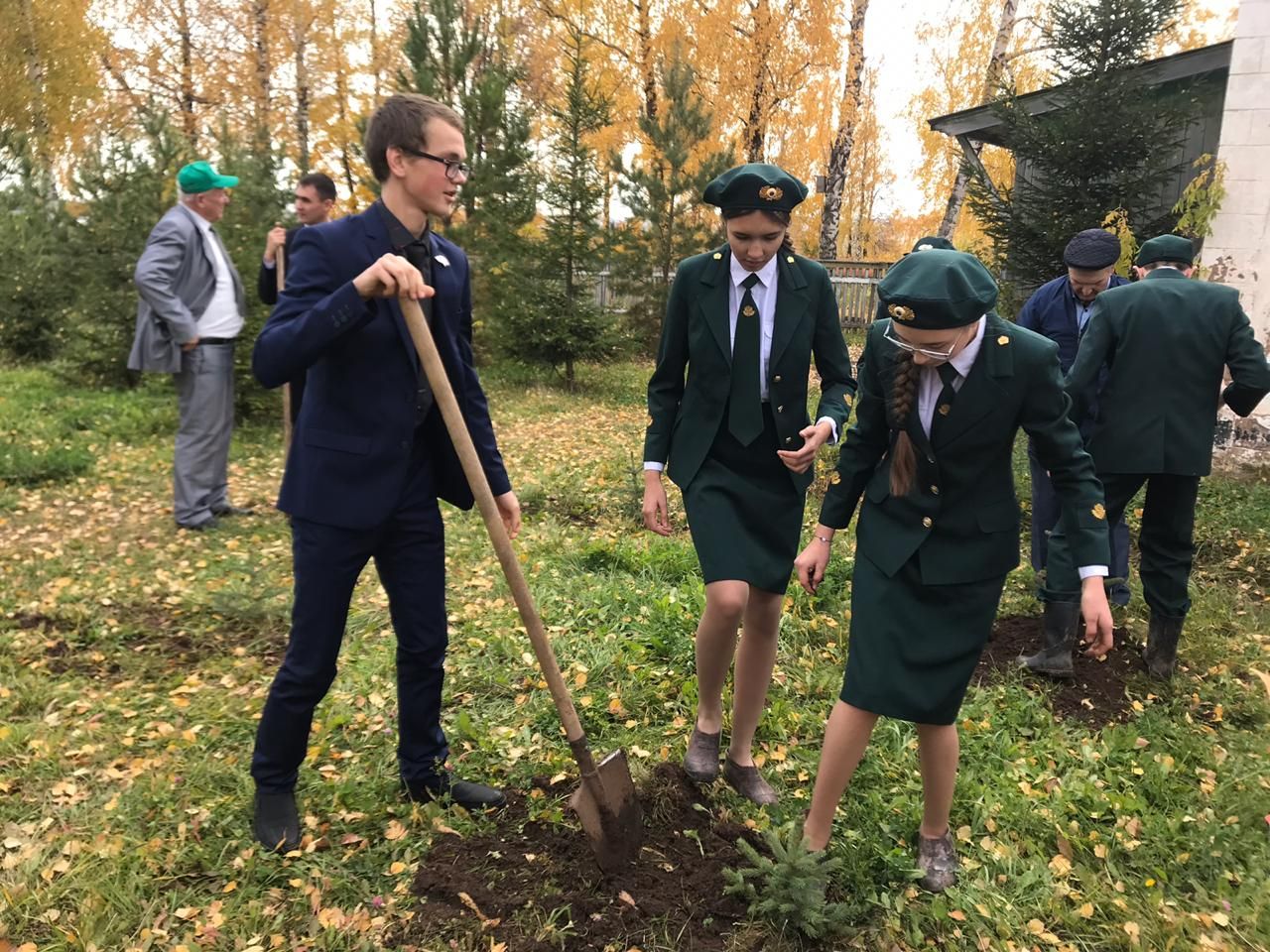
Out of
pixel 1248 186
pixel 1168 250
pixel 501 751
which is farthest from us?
pixel 1248 186

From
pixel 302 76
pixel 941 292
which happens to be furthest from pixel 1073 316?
pixel 302 76

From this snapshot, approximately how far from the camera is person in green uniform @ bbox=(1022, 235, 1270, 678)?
153 inches

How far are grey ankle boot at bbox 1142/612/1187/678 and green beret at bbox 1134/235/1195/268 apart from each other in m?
1.75

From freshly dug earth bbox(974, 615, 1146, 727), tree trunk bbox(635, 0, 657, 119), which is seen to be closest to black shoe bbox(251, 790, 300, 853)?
freshly dug earth bbox(974, 615, 1146, 727)

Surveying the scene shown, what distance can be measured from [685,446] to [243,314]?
4409 mm

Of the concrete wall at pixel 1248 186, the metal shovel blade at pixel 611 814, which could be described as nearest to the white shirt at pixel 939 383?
the metal shovel blade at pixel 611 814

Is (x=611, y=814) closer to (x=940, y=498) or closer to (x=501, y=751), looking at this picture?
(x=501, y=751)

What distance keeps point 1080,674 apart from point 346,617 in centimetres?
331

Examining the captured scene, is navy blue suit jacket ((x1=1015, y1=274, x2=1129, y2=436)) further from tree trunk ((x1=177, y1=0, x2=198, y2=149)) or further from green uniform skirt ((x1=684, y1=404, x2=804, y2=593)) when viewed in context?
tree trunk ((x1=177, y1=0, x2=198, y2=149))

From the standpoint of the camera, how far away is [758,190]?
→ 2.54m

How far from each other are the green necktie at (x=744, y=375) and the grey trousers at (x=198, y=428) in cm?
441

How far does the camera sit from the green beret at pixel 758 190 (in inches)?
100.0

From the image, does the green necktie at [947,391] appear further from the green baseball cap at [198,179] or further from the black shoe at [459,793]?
the green baseball cap at [198,179]

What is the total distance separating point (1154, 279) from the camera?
13.1 ft
